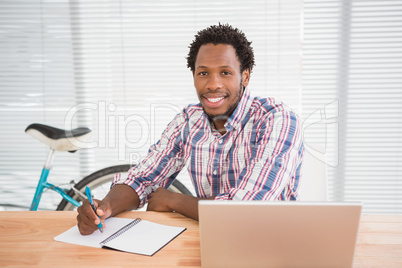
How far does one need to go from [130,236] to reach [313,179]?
0.95 metres

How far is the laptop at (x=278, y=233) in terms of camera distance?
68 cm

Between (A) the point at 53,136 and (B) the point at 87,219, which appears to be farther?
(A) the point at 53,136

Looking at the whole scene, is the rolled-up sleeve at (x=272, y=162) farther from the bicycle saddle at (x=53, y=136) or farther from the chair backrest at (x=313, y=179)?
the bicycle saddle at (x=53, y=136)

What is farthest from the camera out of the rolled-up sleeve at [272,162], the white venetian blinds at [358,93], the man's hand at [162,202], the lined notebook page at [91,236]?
the white venetian blinds at [358,93]

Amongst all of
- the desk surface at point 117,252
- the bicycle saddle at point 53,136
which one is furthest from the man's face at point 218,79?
the bicycle saddle at point 53,136

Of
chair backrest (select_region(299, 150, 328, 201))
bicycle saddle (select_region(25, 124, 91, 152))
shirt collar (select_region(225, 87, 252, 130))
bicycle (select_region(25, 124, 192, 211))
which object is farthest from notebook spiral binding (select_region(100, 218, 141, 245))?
bicycle saddle (select_region(25, 124, 91, 152))

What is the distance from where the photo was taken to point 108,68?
252cm

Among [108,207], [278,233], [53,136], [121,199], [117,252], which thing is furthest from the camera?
[53,136]

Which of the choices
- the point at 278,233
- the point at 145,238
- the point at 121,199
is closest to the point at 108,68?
the point at 121,199

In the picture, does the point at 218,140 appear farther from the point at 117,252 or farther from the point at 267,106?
the point at 117,252

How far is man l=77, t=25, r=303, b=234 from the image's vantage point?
4.20 feet

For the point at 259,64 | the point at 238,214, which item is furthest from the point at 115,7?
the point at 238,214

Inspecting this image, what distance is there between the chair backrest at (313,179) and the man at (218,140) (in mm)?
180

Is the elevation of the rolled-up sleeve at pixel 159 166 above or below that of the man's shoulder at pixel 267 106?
below
